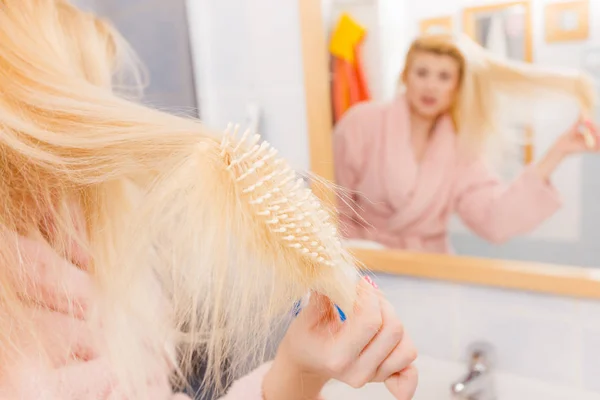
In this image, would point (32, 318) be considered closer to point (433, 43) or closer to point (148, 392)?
point (148, 392)

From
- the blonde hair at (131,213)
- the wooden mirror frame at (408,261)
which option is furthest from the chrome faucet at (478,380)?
the blonde hair at (131,213)

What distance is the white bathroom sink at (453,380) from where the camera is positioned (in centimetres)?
87

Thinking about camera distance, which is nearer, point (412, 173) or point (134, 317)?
point (134, 317)

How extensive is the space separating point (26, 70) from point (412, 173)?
0.68 m

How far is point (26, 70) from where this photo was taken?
401 mm

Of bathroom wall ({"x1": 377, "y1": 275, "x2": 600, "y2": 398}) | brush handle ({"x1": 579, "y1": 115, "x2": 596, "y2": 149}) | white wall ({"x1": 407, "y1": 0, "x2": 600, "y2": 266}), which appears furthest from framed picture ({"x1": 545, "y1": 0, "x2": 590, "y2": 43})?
bathroom wall ({"x1": 377, "y1": 275, "x2": 600, "y2": 398})

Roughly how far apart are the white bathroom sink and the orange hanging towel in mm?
495

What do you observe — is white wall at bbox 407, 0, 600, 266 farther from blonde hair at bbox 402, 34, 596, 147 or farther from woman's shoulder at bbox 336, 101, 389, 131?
woman's shoulder at bbox 336, 101, 389, 131

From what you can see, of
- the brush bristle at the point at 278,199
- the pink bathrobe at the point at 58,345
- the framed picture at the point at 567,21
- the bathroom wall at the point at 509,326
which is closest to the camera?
the brush bristle at the point at 278,199

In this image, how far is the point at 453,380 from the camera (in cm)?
97

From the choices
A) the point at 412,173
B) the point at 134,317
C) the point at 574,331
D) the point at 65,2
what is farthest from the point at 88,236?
A: the point at 574,331

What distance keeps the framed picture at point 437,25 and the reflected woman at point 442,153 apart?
0.02 metres

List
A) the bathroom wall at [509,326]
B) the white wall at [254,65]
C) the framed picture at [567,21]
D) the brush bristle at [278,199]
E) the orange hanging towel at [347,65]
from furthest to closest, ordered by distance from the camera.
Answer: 1. the white wall at [254,65]
2. the orange hanging towel at [347,65]
3. the bathroom wall at [509,326]
4. the framed picture at [567,21]
5. the brush bristle at [278,199]

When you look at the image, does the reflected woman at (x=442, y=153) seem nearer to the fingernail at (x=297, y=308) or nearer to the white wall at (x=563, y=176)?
the white wall at (x=563, y=176)
